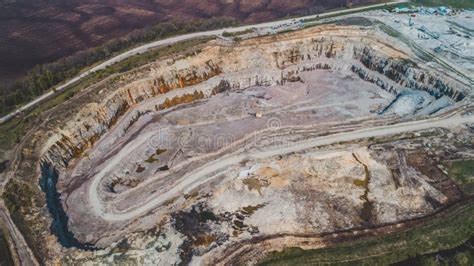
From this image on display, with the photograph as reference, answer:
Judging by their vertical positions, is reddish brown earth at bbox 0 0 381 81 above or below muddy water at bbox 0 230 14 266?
above

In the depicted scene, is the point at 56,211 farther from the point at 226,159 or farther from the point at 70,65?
the point at 70,65

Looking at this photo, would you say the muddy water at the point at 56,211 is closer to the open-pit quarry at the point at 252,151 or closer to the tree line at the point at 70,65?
the open-pit quarry at the point at 252,151

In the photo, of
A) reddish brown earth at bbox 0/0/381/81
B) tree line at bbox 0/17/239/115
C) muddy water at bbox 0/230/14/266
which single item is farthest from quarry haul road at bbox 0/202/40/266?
reddish brown earth at bbox 0/0/381/81

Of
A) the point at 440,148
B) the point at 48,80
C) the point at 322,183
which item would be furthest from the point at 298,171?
the point at 48,80

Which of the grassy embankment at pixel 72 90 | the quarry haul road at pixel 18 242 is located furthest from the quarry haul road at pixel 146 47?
the quarry haul road at pixel 18 242

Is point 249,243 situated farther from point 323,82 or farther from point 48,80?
point 48,80

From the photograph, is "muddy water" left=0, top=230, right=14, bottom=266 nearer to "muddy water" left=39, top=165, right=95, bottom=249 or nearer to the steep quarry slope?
"muddy water" left=39, top=165, right=95, bottom=249

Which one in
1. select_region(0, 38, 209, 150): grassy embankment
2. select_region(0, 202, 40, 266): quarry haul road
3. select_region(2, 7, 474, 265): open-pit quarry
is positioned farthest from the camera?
select_region(0, 38, 209, 150): grassy embankment
